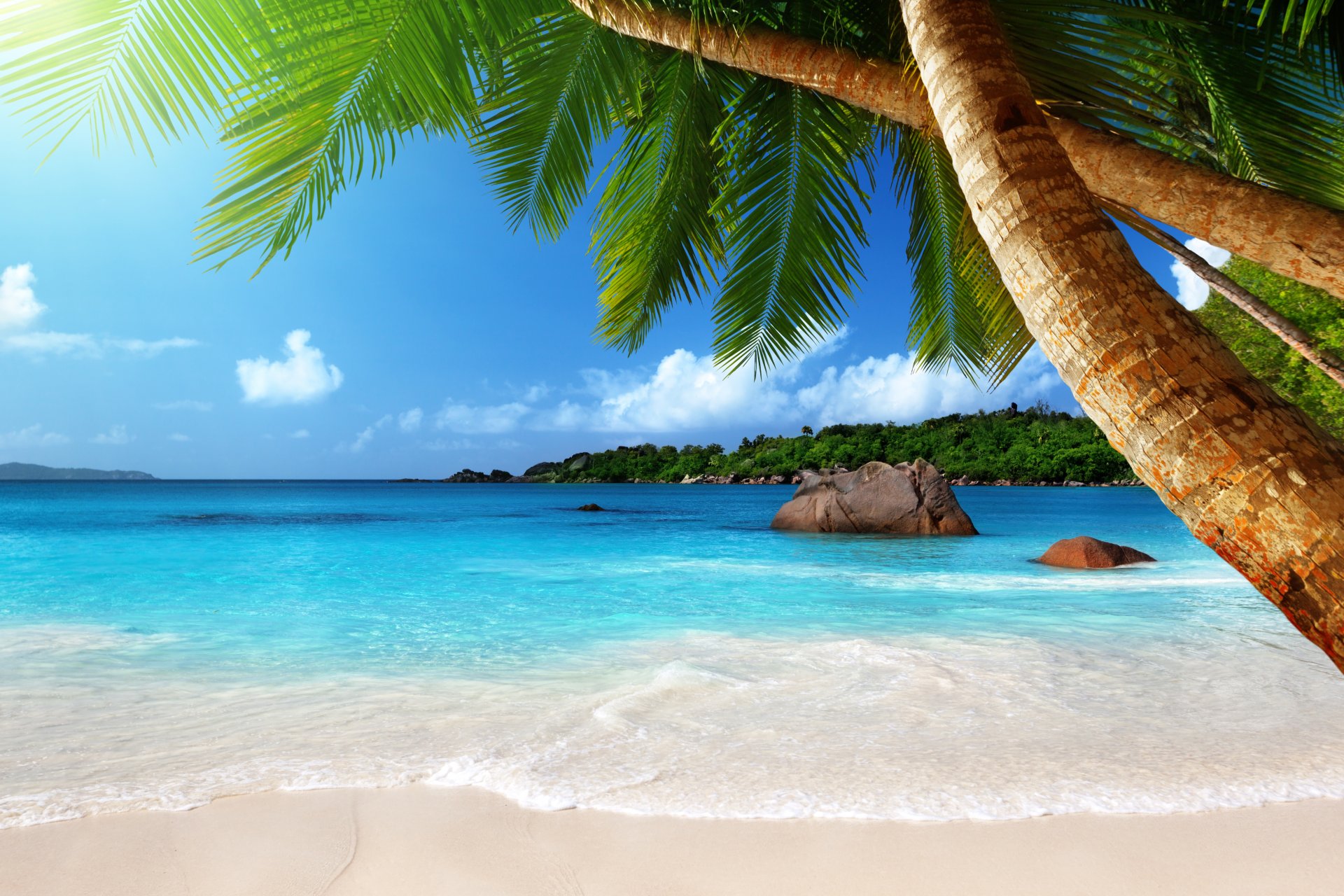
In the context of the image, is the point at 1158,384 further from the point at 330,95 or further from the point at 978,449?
the point at 978,449

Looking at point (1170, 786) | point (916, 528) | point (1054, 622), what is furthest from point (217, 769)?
point (916, 528)

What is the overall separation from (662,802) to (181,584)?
38.3 ft

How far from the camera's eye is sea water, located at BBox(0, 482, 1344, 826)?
10.2ft

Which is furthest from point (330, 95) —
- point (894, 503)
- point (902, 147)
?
point (894, 503)

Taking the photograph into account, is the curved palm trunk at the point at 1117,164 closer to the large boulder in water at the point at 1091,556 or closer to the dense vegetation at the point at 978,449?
the large boulder in water at the point at 1091,556

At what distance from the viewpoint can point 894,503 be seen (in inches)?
685

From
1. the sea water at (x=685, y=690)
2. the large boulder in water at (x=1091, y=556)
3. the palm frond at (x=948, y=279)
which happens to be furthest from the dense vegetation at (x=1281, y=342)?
the palm frond at (x=948, y=279)

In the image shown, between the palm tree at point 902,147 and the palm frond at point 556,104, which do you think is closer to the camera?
the palm tree at point 902,147

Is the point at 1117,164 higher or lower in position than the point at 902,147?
lower

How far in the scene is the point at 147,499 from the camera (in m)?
50.4

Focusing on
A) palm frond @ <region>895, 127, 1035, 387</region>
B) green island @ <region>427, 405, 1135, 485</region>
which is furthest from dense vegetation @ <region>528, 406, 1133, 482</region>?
palm frond @ <region>895, 127, 1035, 387</region>

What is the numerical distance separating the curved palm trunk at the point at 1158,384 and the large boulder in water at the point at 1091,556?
12.7m

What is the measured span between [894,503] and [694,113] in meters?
13.8

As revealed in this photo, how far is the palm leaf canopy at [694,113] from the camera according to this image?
2607 millimetres
